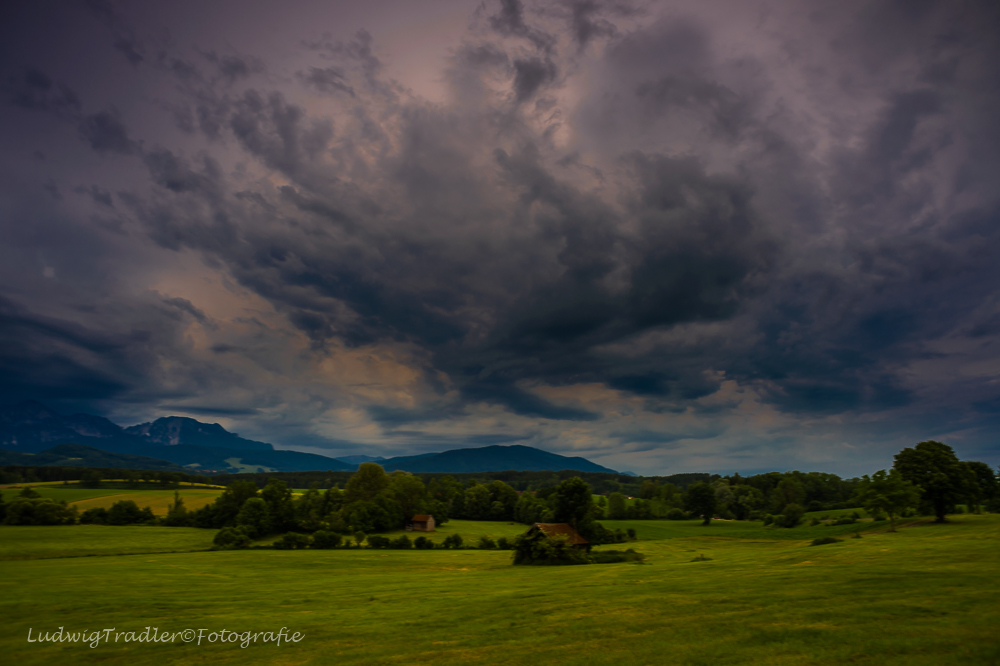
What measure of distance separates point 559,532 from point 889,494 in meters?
43.4

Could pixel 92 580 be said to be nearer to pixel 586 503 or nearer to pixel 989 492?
pixel 586 503

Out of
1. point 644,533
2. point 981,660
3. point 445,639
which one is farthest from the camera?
point 644,533

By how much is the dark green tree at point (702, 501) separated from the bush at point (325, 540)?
90.7 m

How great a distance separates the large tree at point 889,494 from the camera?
5881 cm

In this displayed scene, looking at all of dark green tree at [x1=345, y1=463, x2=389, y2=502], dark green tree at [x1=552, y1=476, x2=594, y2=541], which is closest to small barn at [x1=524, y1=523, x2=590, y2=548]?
dark green tree at [x1=552, y1=476, x2=594, y2=541]

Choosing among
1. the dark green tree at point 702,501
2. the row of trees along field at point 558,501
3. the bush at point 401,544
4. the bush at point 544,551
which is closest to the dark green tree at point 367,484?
the row of trees along field at point 558,501

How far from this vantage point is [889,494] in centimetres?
5991

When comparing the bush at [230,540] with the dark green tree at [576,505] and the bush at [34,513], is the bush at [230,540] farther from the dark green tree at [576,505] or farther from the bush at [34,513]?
the dark green tree at [576,505]

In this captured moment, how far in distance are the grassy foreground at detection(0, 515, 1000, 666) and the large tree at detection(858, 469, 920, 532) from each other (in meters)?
14.2

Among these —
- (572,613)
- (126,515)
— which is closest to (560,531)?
(572,613)

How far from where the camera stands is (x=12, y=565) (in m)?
50.8

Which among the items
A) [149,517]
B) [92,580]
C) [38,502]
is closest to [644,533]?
[92,580]

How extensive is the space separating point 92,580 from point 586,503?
204ft

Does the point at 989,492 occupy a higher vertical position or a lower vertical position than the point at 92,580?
higher
